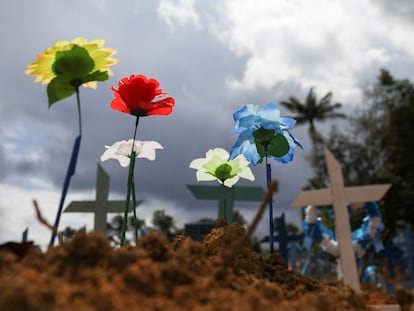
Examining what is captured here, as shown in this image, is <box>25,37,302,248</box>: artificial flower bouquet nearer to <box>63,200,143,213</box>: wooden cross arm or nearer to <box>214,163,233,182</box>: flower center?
<box>214,163,233,182</box>: flower center

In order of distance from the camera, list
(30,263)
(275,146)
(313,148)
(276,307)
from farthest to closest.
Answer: (313,148), (275,146), (30,263), (276,307)

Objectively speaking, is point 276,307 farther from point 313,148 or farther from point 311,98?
point 311,98

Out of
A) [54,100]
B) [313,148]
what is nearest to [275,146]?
[54,100]

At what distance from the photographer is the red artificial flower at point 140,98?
2273 mm

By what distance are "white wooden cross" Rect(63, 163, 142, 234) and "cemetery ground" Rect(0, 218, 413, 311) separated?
4.64 m

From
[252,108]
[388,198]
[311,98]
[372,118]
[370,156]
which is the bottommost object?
[252,108]

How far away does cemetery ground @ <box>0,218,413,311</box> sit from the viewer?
0.96 meters

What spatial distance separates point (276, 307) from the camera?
1118 mm

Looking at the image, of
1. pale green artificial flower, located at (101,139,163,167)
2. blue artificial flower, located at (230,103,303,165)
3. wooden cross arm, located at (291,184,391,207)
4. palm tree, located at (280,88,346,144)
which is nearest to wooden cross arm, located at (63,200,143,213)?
wooden cross arm, located at (291,184,391,207)

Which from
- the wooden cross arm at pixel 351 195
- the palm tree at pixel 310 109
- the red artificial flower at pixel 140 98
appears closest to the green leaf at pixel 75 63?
the red artificial flower at pixel 140 98

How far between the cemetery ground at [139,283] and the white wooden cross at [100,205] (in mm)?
4638

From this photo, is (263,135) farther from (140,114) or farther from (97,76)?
(97,76)

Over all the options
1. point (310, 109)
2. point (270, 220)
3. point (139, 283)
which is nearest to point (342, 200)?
point (270, 220)

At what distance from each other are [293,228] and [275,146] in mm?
35427
